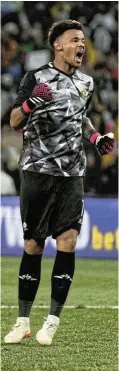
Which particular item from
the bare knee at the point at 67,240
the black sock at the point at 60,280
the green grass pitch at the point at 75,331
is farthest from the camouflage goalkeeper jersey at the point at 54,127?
the green grass pitch at the point at 75,331

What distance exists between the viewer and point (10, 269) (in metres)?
12.5

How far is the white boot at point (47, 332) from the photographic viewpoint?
19.9 ft

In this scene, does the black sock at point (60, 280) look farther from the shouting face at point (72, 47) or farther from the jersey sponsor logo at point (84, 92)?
the shouting face at point (72, 47)

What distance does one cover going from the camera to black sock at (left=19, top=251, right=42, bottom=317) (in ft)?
20.9

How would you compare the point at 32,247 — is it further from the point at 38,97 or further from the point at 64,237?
the point at 38,97

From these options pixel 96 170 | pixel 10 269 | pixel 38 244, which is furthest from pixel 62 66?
pixel 96 170

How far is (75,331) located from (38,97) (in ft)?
5.80

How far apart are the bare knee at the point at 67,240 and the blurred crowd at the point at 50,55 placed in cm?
987

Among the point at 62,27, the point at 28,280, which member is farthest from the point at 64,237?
the point at 62,27

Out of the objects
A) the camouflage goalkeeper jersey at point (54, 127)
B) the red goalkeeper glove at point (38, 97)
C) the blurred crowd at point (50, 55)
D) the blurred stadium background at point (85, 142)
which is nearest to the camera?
the red goalkeeper glove at point (38, 97)

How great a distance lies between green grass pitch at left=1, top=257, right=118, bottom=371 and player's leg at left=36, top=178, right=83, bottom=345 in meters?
0.26

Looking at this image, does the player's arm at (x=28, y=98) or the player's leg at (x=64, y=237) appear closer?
the player's arm at (x=28, y=98)

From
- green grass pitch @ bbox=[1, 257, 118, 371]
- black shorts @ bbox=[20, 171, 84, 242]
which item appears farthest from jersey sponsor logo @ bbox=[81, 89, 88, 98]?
green grass pitch @ bbox=[1, 257, 118, 371]

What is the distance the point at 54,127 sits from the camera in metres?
6.19
